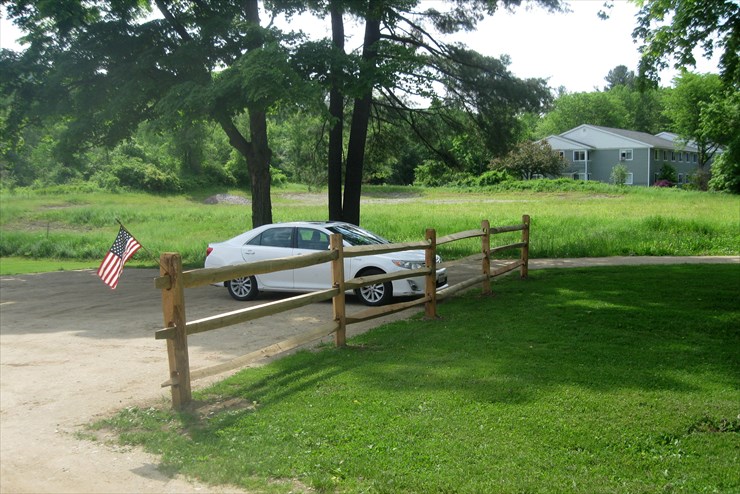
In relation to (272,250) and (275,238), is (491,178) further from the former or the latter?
(272,250)

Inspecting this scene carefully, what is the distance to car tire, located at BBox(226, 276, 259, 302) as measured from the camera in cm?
1306

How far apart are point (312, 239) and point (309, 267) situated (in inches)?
21.0

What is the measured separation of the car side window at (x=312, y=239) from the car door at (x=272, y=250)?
198 mm

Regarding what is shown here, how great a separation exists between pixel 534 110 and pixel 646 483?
17.0m

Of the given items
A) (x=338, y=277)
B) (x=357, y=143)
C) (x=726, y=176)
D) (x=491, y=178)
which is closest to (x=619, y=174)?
(x=726, y=176)

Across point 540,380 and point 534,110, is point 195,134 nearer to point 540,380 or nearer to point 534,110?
point 534,110

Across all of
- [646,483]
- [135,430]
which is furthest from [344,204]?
[646,483]

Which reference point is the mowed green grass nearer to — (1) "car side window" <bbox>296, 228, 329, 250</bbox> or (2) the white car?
(2) the white car

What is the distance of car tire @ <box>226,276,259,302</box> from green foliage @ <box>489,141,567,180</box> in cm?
5810

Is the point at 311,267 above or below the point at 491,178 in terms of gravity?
below

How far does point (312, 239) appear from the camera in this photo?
1282 cm

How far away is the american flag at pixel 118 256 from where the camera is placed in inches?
281

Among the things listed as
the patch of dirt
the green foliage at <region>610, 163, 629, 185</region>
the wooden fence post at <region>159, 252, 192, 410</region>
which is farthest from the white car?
the green foliage at <region>610, 163, 629, 185</region>

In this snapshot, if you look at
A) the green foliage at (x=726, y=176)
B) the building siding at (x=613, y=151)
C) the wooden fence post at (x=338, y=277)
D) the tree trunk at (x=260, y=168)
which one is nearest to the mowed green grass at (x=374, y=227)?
the wooden fence post at (x=338, y=277)
